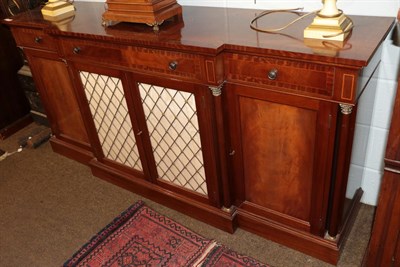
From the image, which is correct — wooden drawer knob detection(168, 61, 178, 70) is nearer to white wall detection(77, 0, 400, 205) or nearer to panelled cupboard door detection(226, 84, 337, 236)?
panelled cupboard door detection(226, 84, 337, 236)

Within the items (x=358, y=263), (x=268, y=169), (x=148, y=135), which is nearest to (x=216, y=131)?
(x=268, y=169)

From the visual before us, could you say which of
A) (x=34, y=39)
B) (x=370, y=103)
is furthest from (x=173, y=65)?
(x=34, y=39)

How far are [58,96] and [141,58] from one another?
2.81 ft

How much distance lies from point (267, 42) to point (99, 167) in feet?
4.20

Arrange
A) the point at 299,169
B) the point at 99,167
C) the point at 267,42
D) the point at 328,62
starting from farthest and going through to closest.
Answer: the point at 99,167, the point at 299,169, the point at 267,42, the point at 328,62

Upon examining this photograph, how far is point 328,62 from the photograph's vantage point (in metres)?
1.14

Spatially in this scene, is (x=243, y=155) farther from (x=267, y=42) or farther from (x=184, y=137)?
(x=267, y=42)

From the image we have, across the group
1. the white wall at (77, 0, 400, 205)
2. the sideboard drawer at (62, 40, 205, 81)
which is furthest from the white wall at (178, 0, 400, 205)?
the sideboard drawer at (62, 40, 205, 81)

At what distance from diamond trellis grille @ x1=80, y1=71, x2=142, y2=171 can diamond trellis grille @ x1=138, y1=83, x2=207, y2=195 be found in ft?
0.49

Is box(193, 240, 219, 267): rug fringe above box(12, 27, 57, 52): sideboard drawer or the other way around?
the other way around

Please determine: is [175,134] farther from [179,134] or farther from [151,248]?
[151,248]

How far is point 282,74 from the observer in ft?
4.15

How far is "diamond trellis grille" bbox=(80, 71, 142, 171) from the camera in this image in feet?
5.82

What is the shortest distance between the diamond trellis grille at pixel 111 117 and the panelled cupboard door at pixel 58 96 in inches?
7.8
